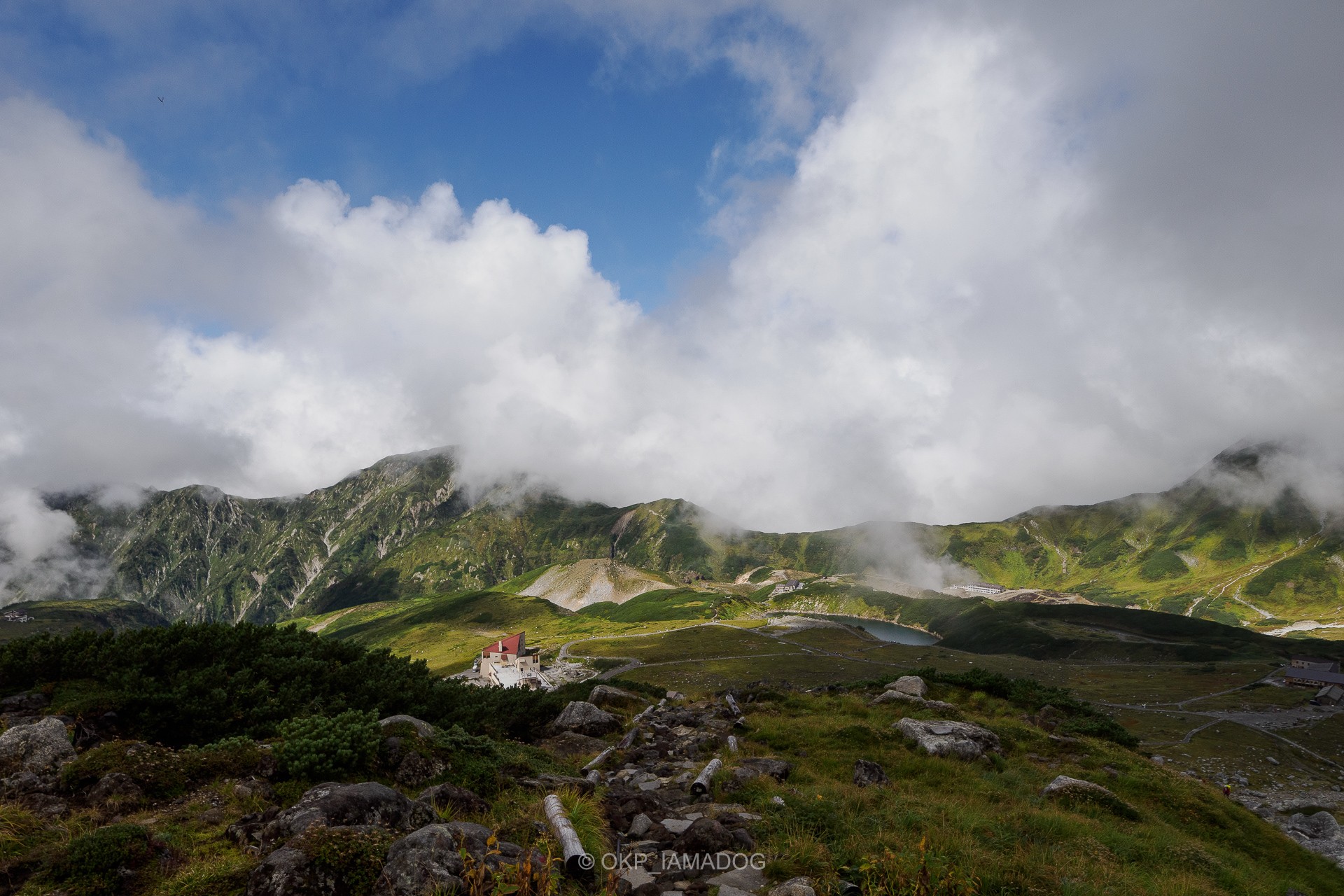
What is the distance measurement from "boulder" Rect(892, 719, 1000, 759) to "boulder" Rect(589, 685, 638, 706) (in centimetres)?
1675

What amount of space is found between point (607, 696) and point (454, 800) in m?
23.1

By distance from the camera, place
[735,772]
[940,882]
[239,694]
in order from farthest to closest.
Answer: [239,694] → [735,772] → [940,882]

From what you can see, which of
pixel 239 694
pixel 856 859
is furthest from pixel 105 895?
pixel 856 859

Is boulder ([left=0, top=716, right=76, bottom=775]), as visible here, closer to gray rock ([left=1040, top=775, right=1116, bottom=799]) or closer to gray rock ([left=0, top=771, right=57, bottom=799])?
gray rock ([left=0, top=771, right=57, bottom=799])

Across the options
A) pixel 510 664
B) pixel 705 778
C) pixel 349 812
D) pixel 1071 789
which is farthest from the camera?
pixel 510 664

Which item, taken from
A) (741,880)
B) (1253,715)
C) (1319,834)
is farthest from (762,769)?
(1253,715)

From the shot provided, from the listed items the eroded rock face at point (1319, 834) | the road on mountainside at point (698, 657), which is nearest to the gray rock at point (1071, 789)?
the eroded rock face at point (1319, 834)

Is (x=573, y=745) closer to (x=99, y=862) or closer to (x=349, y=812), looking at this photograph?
(x=349, y=812)

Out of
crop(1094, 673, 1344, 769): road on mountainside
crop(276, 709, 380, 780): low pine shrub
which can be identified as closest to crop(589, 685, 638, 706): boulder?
crop(276, 709, 380, 780): low pine shrub

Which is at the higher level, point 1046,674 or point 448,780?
point 448,780

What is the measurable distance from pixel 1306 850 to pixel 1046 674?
399 ft

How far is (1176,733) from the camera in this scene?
68.1 metres

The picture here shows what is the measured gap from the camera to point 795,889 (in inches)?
346

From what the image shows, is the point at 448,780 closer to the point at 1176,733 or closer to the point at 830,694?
the point at 830,694
